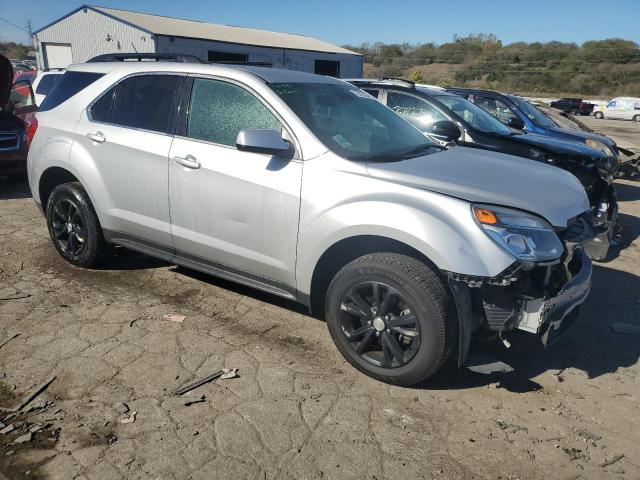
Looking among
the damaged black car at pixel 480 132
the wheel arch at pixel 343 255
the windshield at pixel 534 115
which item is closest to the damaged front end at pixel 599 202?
the damaged black car at pixel 480 132

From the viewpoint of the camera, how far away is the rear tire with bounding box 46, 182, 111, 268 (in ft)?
14.7

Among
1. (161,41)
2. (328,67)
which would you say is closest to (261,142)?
(161,41)

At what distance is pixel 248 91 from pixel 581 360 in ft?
9.78

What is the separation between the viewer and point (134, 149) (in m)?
4.05

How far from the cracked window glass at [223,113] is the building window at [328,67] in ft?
98.1

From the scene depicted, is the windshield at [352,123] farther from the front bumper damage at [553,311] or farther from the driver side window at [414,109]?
the driver side window at [414,109]

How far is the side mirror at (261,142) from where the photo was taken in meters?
3.22

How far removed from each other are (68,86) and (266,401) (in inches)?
138

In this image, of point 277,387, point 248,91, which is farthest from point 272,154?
point 277,387

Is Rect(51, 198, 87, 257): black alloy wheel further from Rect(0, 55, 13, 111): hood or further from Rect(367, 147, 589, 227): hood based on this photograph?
Rect(0, 55, 13, 111): hood

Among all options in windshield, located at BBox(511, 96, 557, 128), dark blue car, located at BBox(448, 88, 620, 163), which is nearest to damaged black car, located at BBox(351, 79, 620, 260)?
dark blue car, located at BBox(448, 88, 620, 163)

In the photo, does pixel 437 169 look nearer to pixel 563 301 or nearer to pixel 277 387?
pixel 563 301

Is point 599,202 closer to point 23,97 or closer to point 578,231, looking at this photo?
point 578,231

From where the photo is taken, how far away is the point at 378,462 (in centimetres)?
251
